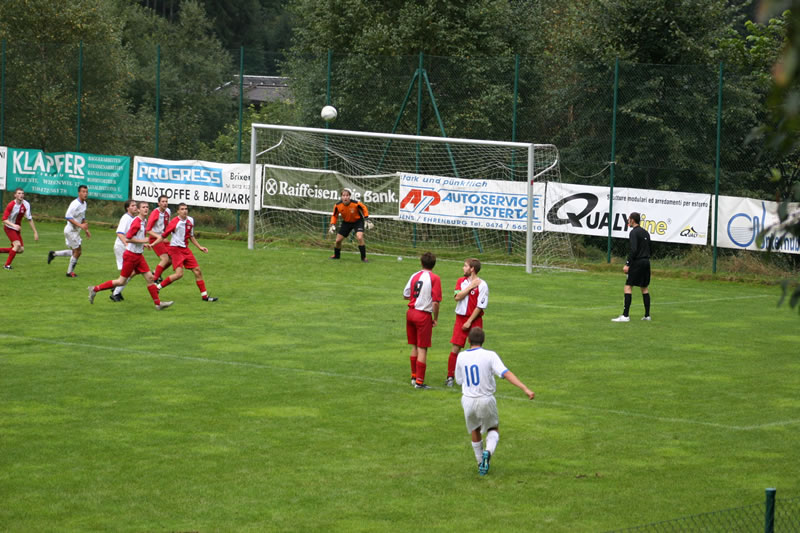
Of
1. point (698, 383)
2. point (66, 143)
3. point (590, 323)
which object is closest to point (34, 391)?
point (698, 383)

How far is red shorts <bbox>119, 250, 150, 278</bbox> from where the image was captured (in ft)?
68.9

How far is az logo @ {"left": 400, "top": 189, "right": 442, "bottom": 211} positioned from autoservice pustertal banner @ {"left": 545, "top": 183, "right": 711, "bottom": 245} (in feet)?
10.6

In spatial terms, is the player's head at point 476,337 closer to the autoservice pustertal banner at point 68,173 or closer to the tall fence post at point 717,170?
the tall fence post at point 717,170

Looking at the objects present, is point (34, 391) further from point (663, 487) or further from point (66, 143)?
point (66, 143)

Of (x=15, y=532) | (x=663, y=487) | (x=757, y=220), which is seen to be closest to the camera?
(x=15, y=532)

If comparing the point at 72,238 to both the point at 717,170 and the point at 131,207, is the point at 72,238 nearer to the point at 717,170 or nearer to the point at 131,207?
the point at 131,207

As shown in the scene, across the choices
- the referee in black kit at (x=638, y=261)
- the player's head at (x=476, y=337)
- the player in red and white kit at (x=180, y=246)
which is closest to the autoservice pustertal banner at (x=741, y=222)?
the referee in black kit at (x=638, y=261)

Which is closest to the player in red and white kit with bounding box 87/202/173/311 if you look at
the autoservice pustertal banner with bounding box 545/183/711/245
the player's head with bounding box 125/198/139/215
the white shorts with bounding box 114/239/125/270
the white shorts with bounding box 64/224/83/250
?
the player's head with bounding box 125/198/139/215

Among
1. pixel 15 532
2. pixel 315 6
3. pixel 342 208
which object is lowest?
pixel 15 532

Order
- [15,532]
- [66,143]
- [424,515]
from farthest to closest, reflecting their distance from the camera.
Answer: [66,143]
[424,515]
[15,532]

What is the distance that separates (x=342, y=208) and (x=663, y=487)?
63.9 feet

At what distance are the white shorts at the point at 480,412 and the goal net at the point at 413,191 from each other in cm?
1783

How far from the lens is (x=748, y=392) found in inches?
587

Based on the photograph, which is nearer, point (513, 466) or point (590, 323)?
point (513, 466)
